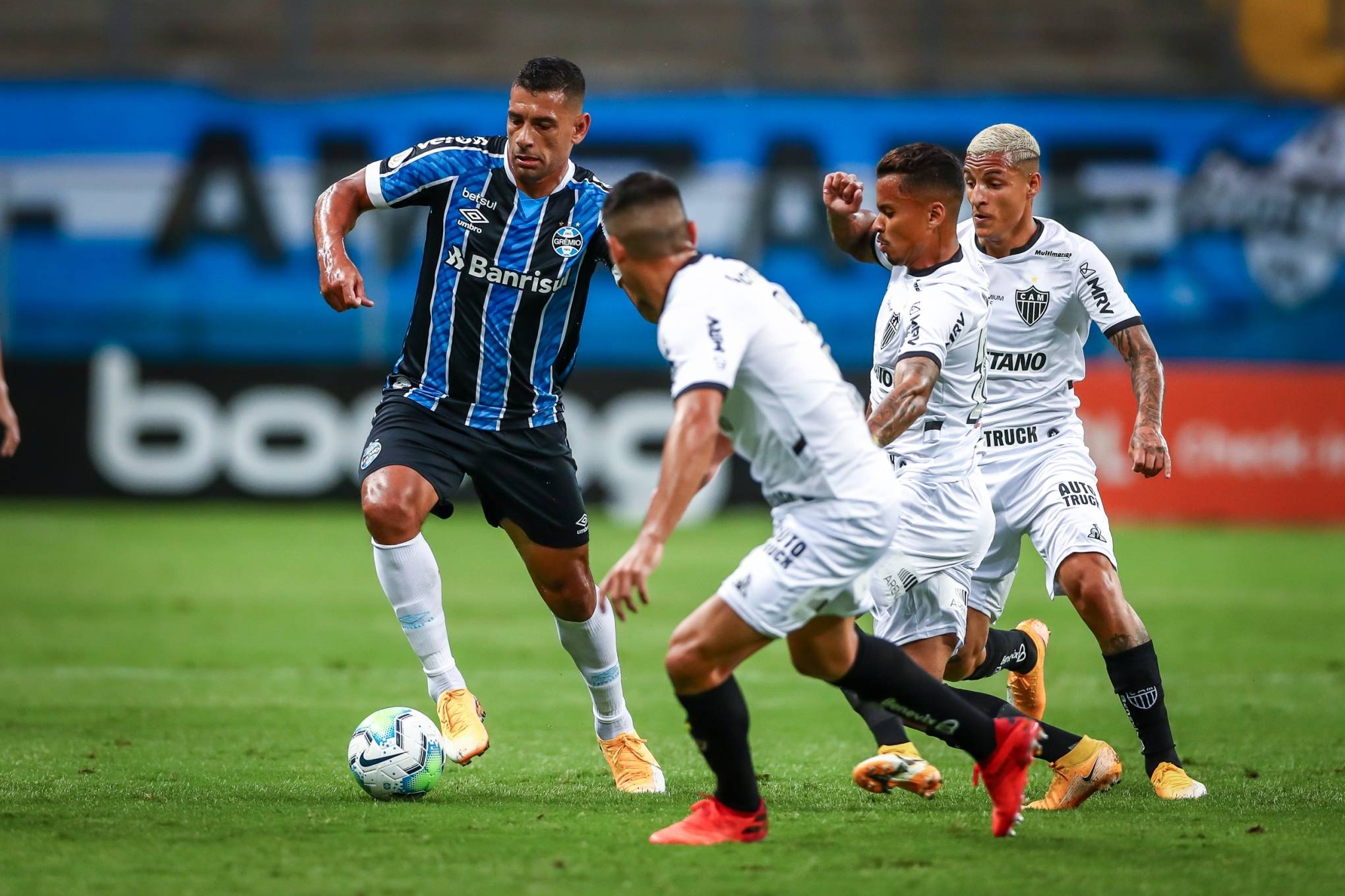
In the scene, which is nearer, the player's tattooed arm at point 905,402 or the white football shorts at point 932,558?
the player's tattooed arm at point 905,402

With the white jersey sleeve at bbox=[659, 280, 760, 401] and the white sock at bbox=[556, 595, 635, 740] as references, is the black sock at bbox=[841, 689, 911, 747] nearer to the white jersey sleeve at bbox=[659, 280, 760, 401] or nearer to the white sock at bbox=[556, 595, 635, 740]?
the white sock at bbox=[556, 595, 635, 740]

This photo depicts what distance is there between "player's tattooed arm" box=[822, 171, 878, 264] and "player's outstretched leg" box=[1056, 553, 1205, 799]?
146 centimetres

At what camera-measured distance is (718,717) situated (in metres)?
4.95

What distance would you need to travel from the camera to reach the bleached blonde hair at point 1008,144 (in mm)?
6309

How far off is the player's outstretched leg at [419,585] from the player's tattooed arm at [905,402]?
1744 millimetres

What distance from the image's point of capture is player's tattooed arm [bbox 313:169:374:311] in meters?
6.00

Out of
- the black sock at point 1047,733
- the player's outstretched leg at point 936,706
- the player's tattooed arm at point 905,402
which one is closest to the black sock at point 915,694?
the player's outstretched leg at point 936,706

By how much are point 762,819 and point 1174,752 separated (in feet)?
6.35

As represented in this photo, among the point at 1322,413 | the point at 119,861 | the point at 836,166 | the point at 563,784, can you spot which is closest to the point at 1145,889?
the point at 563,784

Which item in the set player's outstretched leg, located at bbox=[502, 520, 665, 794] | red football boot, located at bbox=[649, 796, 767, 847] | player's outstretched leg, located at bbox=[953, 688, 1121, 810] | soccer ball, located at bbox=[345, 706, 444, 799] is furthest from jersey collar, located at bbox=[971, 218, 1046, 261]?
soccer ball, located at bbox=[345, 706, 444, 799]

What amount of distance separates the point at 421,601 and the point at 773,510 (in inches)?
72.3

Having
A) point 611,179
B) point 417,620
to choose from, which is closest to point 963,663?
point 417,620

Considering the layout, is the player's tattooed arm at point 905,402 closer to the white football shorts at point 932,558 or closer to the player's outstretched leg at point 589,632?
the white football shorts at point 932,558

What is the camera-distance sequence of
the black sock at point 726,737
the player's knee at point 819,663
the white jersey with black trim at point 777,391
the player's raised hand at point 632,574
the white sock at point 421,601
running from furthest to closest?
the white sock at point 421,601 < the player's knee at point 819,663 < the black sock at point 726,737 < the white jersey with black trim at point 777,391 < the player's raised hand at point 632,574
